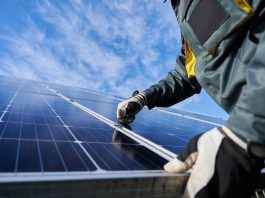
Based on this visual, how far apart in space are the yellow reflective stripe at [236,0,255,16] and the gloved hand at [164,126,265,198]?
798mm

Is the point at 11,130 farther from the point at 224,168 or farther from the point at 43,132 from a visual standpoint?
the point at 224,168

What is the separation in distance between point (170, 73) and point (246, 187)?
2.37m

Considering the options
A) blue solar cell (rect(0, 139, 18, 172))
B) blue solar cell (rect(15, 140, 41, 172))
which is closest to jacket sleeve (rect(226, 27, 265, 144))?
blue solar cell (rect(15, 140, 41, 172))

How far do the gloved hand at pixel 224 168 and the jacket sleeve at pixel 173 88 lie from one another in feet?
6.05

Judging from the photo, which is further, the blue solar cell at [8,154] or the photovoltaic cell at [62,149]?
the photovoltaic cell at [62,149]

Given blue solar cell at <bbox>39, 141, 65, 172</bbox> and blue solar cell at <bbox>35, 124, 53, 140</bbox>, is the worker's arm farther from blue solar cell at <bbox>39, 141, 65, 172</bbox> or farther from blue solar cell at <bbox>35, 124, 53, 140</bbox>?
blue solar cell at <bbox>39, 141, 65, 172</bbox>

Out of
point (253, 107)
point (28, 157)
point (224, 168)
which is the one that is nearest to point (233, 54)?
point (253, 107)

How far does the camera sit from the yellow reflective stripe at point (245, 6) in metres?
1.90

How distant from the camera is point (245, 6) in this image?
6.32ft

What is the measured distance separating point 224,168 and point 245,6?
1.08 metres

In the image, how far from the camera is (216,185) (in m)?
1.69

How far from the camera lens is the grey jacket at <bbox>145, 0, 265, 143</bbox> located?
5.23 feet

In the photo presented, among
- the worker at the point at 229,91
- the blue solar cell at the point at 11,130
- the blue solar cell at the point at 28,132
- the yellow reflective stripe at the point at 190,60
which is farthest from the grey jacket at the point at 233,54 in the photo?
the blue solar cell at the point at 11,130

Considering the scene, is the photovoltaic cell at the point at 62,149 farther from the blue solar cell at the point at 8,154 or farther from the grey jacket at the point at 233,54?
the grey jacket at the point at 233,54
